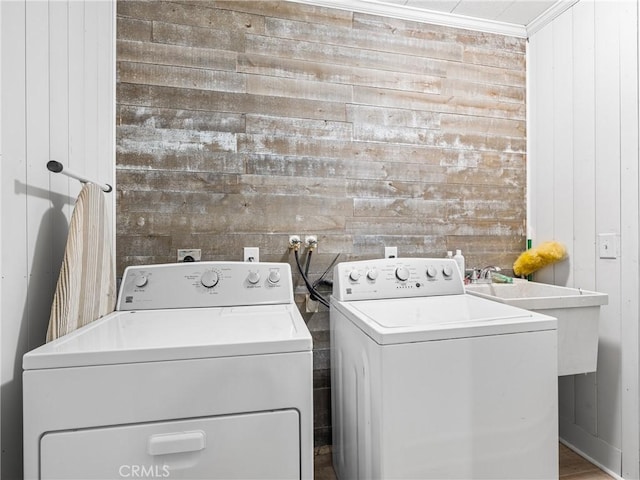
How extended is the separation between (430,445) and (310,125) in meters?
1.51

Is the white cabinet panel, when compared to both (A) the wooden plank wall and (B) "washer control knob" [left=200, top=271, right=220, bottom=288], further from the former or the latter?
(A) the wooden plank wall

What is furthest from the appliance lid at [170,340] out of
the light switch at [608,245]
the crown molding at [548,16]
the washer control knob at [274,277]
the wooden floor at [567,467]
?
the crown molding at [548,16]

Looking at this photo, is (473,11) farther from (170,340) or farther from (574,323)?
(170,340)

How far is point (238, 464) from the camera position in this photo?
3.04 ft

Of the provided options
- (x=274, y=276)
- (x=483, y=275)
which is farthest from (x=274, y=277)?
(x=483, y=275)

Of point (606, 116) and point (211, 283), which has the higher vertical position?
point (606, 116)

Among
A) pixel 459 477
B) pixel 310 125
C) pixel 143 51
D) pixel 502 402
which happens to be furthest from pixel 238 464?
→ pixel 143 51

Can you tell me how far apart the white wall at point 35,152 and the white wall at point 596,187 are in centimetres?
231

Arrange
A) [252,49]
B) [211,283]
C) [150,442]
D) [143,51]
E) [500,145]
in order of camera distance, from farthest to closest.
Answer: [500,145]
[252,49]
[143,51]
[211,283]
[150,442]

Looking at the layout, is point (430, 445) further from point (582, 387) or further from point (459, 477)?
point (582, 387)

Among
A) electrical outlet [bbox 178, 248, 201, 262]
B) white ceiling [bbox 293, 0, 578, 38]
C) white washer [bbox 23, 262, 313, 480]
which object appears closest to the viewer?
white washer [bbox 23, 262, 313, 480]

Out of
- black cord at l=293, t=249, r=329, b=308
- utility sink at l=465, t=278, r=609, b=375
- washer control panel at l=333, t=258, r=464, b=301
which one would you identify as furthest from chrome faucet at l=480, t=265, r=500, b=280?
black cord at l=293, t=249, r=329, b=308

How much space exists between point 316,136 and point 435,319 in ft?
3.68

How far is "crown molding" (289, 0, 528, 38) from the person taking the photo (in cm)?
191
